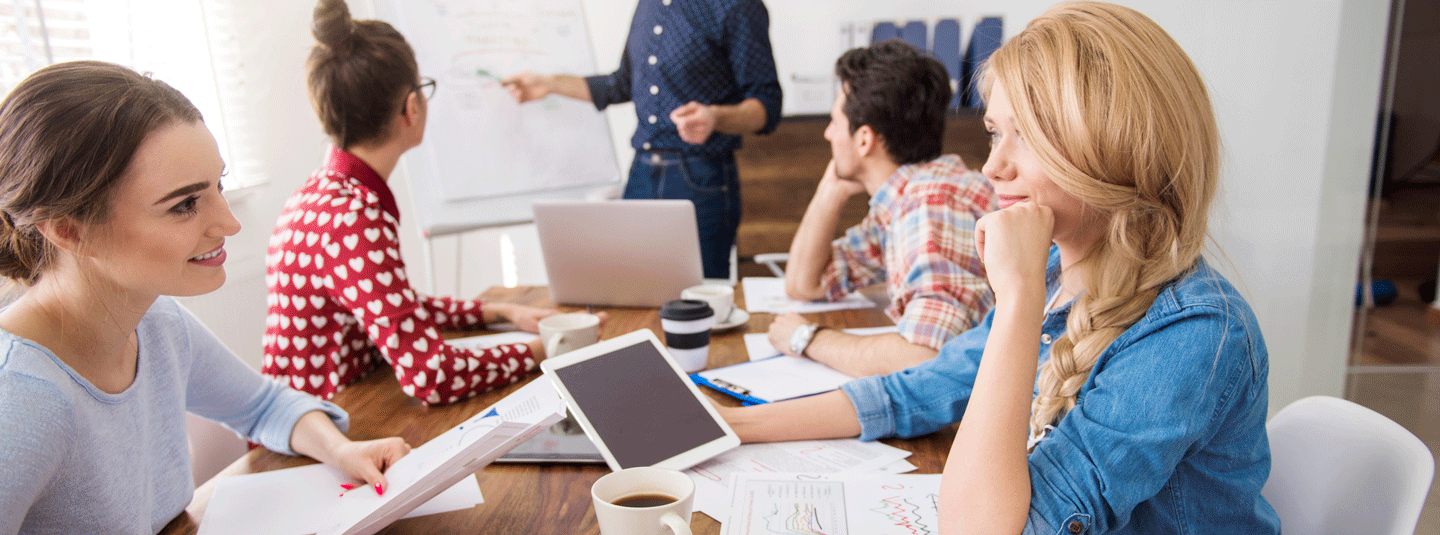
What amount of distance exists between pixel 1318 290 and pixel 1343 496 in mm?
2025

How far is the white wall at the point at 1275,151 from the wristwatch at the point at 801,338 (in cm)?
161

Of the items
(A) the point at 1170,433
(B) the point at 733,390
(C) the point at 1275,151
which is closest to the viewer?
(A) the point at 1170,433

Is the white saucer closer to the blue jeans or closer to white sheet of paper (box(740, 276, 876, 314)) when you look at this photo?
white sheet of paper (box(740, 276, 876, 314))

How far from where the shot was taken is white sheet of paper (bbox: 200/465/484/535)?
32.6 inches

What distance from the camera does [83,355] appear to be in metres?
0.82

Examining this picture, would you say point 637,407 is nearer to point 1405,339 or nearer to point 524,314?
point 524,314

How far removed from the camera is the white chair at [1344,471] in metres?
0.81

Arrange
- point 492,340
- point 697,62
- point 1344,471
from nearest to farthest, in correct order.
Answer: point 1344,471
point 492,340
point 697,62

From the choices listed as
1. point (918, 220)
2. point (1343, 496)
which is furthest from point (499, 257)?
point (1343, 496)

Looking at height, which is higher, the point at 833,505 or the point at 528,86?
the point at 528,86

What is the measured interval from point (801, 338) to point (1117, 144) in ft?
2.27

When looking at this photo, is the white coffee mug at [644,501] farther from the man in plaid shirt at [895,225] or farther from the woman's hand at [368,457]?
the man in plaid shirt at [895,225]

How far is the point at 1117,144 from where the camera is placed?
745 millimetres

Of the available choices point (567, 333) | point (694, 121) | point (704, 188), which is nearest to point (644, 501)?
point (567, 333)
